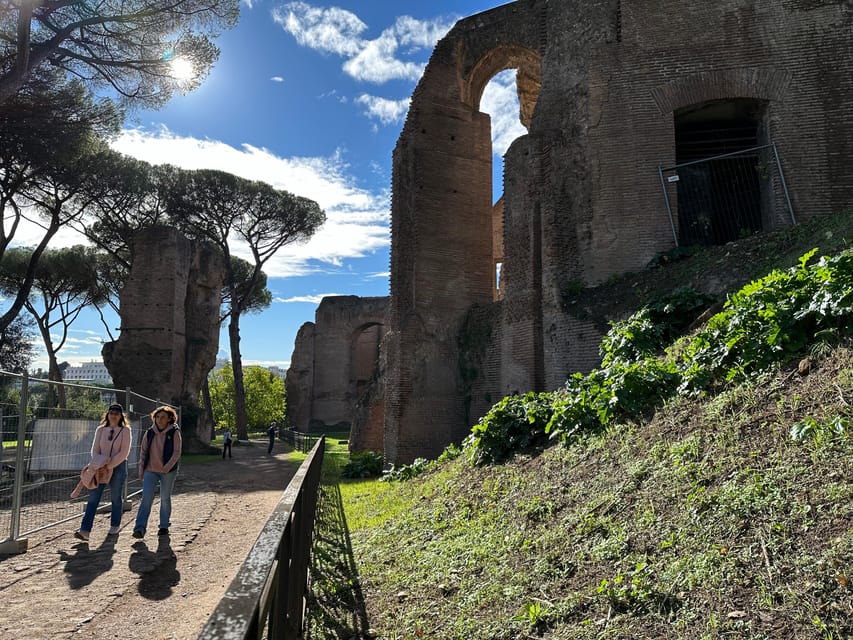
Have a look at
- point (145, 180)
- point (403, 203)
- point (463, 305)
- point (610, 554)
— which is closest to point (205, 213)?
point (145, 180)

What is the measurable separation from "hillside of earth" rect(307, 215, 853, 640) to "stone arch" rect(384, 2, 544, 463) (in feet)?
19.7

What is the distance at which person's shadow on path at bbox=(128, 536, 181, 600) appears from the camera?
4.23 meters

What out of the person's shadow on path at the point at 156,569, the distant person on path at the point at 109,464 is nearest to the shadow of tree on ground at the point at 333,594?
the person's shadow on path at the point at 156,569

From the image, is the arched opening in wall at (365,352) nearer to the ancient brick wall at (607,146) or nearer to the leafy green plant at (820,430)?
the ancient brick wall at (607,146)

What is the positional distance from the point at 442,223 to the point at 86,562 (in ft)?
31.6

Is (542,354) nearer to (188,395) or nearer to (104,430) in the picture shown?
(104,430)

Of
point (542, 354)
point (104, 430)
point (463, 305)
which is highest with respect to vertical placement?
point (463, 305)

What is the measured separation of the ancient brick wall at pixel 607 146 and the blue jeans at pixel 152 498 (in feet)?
20.1

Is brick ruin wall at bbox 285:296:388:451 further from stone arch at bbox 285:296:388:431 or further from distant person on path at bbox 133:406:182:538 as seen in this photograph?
distant person on path at bbox 133:406:182:538

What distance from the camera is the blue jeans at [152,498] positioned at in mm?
5664

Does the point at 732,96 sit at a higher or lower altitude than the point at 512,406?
higher

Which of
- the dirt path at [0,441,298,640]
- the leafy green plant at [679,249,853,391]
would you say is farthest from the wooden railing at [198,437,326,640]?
the leafy green plant at [679,249,853,391]

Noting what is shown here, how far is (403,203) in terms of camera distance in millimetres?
13258

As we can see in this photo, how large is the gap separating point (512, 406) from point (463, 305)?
6194 mm
